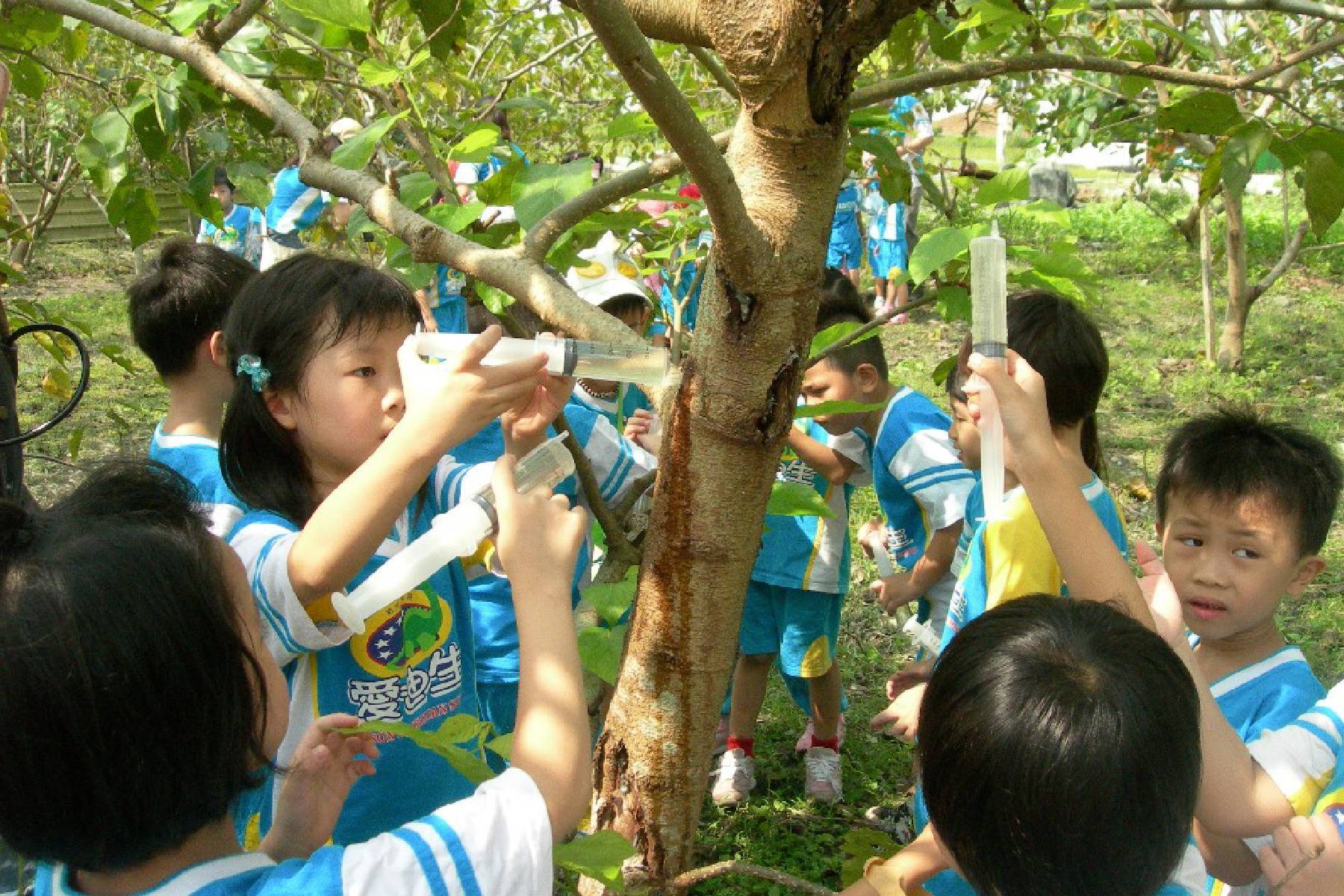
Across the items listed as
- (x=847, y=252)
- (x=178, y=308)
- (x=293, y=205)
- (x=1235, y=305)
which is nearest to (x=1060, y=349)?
(x=178, y=308)

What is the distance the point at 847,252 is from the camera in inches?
326

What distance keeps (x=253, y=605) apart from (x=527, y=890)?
0.38m

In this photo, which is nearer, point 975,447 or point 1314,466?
point 1314,466

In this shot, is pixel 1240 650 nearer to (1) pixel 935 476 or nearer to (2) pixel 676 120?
(1) pixel 935 476

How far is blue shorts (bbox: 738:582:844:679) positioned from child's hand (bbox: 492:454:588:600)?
1.94 m

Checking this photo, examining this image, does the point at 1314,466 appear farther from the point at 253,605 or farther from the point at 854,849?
the point at 253,605

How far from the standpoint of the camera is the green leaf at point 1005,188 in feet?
5.08

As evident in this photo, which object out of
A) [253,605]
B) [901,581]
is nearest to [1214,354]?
[901,581]

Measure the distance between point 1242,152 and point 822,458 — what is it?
1.54 meters

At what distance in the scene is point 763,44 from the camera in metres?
1.01

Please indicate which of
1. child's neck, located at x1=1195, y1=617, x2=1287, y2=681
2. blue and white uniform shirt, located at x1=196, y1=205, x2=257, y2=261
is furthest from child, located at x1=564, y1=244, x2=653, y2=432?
blue and white uniform shirt, located at x1=196, y1=205, x2=257, y2=261

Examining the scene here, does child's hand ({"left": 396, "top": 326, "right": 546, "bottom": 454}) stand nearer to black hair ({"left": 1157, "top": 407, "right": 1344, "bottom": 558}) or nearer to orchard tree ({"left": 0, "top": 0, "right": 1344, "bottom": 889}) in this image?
orchard tree ({"left": 0, "top": 0, "right": 1344, "bottom": 889})

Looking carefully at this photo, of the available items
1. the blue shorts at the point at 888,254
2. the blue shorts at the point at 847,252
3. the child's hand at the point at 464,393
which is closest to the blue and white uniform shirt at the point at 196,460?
the child's hand at the point at 464,393

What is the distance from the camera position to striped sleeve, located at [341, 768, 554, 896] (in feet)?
3.14
